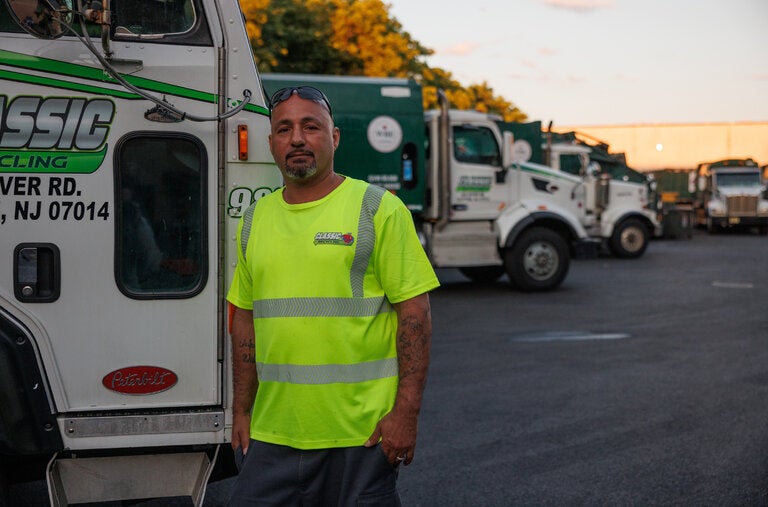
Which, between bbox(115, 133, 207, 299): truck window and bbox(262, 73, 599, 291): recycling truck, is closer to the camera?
bbox(115, 133, 207, 299): truck window

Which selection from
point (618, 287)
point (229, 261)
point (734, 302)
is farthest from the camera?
point (618, 287)

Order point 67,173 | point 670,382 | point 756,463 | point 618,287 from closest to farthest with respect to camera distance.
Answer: point 67,173 < point 756,463 < point 670,382 < point 618,287

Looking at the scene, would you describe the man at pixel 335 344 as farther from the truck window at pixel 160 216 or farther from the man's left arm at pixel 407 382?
the truck window at pixel 160 216

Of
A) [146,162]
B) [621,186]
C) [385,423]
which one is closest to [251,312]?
[385,423]

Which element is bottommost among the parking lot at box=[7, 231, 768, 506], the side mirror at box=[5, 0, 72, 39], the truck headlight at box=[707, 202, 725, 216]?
the parking lot at box=[7, 231, 768, 506]

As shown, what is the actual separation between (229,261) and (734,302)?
37.1 ft

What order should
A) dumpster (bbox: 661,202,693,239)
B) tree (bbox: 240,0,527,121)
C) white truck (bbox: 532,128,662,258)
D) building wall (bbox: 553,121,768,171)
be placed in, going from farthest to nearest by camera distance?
1. building wall (bbox: 553,121,768,171)
2. dumpster (bbox: 661,202,693,239)
3. white truck (bbox: 532,128,662,258)
4. tree (bbox: 240,0,527,121)

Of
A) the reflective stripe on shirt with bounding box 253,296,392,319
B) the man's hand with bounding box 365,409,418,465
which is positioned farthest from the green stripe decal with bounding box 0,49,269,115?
the man's hand with bounding box 365,409,418,465

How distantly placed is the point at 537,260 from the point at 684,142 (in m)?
49.8

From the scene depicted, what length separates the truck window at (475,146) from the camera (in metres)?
14.4

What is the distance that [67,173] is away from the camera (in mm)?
3445

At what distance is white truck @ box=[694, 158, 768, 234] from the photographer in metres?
32.9

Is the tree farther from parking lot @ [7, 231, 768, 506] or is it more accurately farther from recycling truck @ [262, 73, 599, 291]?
parking lot @ [7, 231, 768, 506]

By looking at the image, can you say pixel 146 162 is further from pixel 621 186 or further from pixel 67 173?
pixel 621 186
